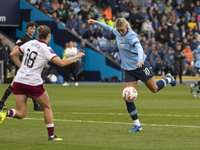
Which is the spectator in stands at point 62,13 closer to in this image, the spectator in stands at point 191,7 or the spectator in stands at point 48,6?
the spectator in stands at point 48,6

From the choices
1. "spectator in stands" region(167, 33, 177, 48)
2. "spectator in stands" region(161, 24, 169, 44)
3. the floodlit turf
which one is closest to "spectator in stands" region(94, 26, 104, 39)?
"spectator in stands" region(161, 24, 169, 44)

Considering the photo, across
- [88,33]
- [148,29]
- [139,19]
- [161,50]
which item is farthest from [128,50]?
[148,29]

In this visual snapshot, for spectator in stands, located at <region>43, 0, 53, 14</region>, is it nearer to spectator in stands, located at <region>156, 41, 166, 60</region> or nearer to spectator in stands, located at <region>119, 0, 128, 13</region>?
spectator in stands, located at <region>119, 0, 128, 13</region>

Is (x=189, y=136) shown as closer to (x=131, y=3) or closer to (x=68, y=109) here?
(x=68, y=109)

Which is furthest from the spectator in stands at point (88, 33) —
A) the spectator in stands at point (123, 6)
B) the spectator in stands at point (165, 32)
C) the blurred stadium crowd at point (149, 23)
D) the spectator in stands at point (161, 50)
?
the spectator in stands at point (165, 32)

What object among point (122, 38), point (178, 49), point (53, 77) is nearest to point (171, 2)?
point (178, 49)

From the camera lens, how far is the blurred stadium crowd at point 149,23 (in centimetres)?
3447

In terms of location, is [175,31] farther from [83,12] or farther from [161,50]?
[83,12]

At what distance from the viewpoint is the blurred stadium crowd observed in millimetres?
34469

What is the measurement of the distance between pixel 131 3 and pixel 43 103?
1167 inches

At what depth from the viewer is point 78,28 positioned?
3481cm

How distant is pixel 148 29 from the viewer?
37938mm

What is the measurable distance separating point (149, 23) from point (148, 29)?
1.39 feet

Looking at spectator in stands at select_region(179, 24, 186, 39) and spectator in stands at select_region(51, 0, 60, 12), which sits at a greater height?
spectator in stands at select_region(51, 0, 60, 12)
